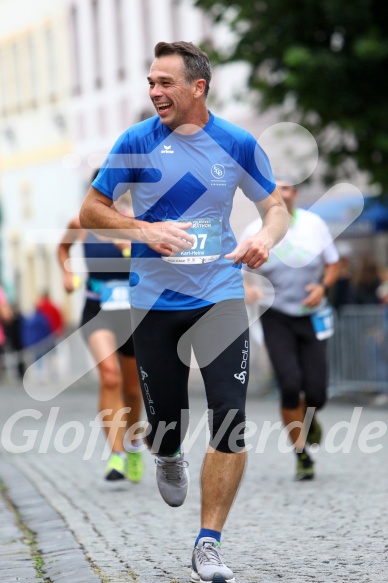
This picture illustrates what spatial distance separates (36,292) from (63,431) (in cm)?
2980

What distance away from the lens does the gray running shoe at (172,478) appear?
22.1 feet

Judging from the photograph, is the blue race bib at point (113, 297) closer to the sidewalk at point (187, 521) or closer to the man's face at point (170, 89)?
the sidewalk at point (187, 521)

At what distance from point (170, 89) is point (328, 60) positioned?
11892 millimetres

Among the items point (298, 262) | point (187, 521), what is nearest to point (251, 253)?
point (187, 521)

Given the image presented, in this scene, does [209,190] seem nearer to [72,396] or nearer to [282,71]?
[282,71]

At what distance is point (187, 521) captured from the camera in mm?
8070

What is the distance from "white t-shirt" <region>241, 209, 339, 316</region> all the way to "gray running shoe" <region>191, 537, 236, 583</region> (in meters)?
3.96

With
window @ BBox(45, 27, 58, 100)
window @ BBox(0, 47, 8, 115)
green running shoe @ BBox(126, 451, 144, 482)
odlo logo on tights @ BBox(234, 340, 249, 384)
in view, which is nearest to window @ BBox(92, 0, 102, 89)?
window @ BBox(45, 27, 58, 100)

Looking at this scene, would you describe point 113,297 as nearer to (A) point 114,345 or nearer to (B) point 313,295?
(A) point 114,345

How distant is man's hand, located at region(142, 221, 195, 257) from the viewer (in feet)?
20.0

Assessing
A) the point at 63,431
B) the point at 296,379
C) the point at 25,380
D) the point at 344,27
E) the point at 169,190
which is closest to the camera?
the point at 169,190

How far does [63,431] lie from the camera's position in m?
16.1

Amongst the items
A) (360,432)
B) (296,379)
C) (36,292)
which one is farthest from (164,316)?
(36,292)

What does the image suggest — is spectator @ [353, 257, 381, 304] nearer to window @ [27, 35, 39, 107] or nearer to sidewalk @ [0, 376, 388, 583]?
sidewalk @ [0, 376, 388, 583]
